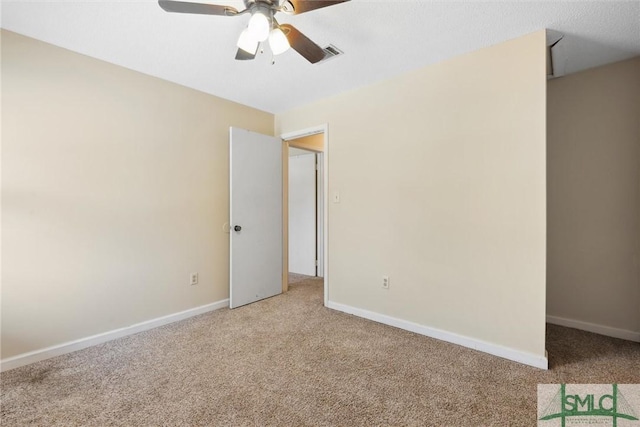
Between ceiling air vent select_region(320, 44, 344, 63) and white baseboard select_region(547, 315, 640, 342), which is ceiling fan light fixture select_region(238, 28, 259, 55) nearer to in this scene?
ceiling air vent select_region(320, 44, 344, 63)

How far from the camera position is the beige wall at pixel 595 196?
2.38m

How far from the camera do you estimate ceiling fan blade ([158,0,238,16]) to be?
1.39m

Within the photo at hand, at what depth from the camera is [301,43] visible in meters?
1.73

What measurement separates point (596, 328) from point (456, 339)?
1312 millimetres

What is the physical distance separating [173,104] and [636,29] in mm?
3665

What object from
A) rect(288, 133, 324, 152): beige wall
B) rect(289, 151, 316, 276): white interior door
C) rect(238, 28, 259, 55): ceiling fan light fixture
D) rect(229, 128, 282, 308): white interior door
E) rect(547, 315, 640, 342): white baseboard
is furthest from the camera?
rect(289, 151, 316, 276): white interior door

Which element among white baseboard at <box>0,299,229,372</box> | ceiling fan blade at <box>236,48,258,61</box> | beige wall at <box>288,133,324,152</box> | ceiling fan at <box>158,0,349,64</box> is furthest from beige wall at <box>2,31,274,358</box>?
ceiling fan at <box>158,0,349,64</box>

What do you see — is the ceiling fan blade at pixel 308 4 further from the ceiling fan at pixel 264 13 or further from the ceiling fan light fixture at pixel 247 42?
the ceiling fan light fixture at pixel 247 42

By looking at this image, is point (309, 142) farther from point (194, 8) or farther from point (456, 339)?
point (456, 339)

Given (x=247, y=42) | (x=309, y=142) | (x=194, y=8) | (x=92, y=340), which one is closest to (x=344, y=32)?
(x=247, y=42)

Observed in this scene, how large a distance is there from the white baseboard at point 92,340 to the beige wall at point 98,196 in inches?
1.7

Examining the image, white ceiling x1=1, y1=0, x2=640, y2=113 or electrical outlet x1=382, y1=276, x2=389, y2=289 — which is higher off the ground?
white ceiling x1=1, y1=0, x2=640, y2=113

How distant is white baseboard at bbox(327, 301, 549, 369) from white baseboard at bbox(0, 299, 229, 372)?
153cm

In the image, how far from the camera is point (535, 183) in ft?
6.60
